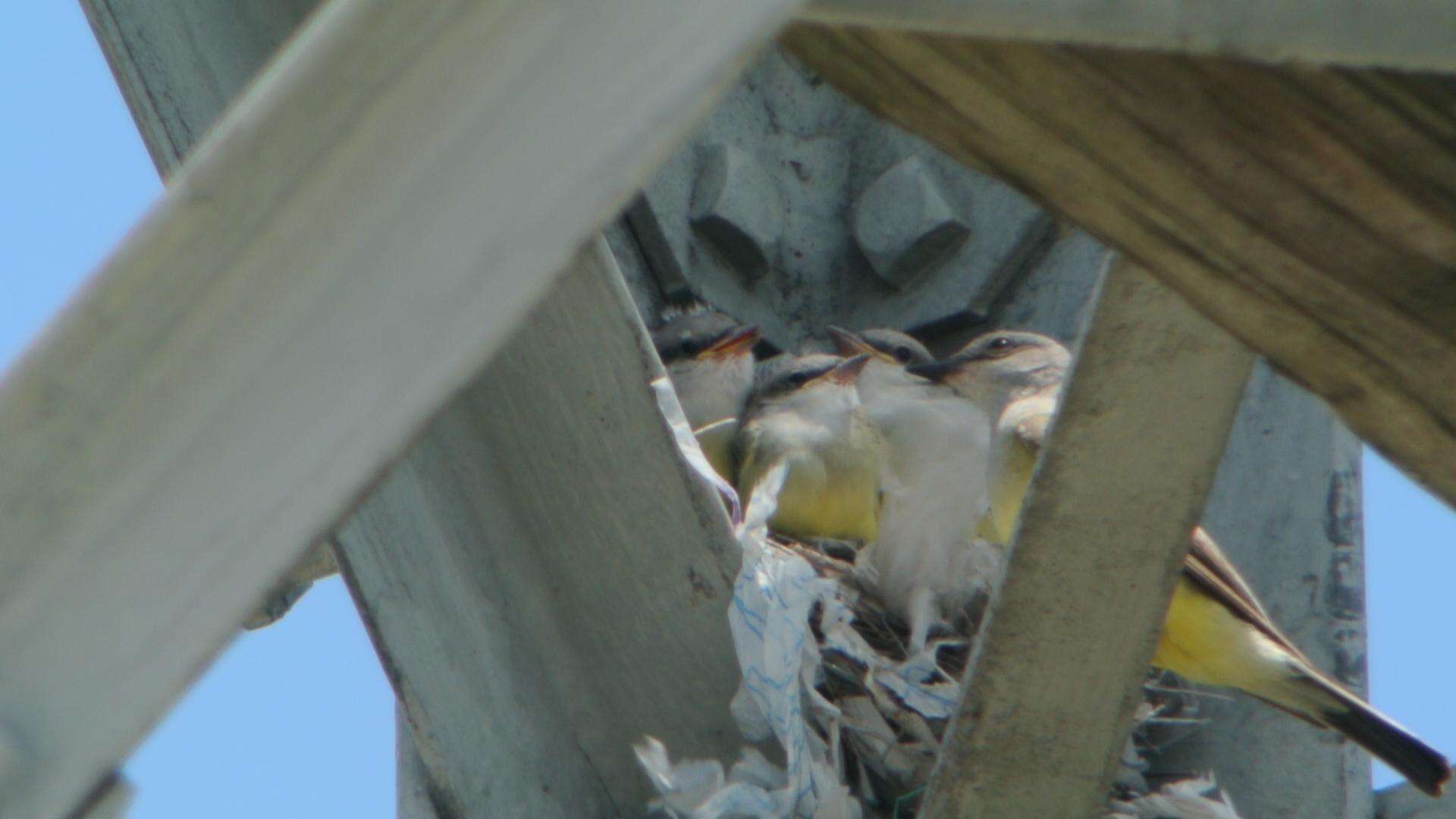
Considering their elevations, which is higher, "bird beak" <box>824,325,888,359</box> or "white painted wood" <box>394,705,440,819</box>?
"bird beak" <box>824,325,888,359</box>

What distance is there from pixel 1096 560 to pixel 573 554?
106 centimetres

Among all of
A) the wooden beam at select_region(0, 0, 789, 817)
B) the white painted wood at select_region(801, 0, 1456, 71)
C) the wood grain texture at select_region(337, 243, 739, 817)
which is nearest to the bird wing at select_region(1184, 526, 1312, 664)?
the wood grain texture at select_region(337, 243, 739, 817)

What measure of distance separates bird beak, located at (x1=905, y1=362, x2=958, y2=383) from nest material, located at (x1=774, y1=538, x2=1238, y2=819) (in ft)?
1.98

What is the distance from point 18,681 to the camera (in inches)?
37.5

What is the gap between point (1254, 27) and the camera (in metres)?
1.16

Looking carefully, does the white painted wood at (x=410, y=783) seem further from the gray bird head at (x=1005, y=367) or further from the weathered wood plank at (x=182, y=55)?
the gray bird head at (x=1005, y=367)

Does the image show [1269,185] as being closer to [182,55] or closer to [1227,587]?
[182,55]

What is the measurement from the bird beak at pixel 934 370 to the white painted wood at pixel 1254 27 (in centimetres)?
391

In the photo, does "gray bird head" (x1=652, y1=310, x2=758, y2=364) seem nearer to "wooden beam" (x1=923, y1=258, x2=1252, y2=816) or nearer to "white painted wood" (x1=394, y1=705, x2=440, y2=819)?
"white painted wood" (x1=394, y1=705, x2=440, y2=819)

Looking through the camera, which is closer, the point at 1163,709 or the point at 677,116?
the point at 677,116

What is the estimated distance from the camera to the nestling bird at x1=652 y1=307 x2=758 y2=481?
17.2 ft

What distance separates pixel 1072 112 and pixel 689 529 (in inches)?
68.0

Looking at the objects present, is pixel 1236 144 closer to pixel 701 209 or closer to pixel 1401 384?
pixel 1401 384

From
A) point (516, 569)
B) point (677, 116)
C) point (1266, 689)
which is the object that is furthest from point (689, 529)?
point (677, 116)
